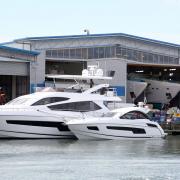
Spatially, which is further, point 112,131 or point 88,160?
point 112,131

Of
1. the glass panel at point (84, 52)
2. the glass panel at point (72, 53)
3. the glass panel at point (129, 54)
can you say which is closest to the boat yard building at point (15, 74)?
the glass panel at point (72, 53)

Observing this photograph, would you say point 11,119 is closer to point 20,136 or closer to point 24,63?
point 20,136

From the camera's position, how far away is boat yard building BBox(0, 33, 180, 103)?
2263 inches

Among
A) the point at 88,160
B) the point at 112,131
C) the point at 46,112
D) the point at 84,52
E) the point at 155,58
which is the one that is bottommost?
the point at 88,160

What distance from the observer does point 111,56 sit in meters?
59.7

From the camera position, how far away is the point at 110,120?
3738 centimetres

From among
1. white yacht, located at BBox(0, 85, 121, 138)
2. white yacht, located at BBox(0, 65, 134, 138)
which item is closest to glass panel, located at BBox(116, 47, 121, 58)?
white yacht, located at BBox(0, 65, 134, 138)

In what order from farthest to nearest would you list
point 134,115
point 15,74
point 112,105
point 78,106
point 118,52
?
point 118,52
point 15,74
point 112,105
point 78,106
point 134,115

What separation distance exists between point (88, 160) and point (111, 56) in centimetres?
3311

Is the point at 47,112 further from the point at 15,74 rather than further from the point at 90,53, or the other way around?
the point at 90,53

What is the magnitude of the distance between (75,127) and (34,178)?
48.1ft

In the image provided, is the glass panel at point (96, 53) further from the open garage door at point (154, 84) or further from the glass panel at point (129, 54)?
the open garage door at point (154, 84)

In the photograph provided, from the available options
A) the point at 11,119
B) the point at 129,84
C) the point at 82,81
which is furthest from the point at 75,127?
the point at 129,84

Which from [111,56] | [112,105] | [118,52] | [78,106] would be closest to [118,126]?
[78,106]
